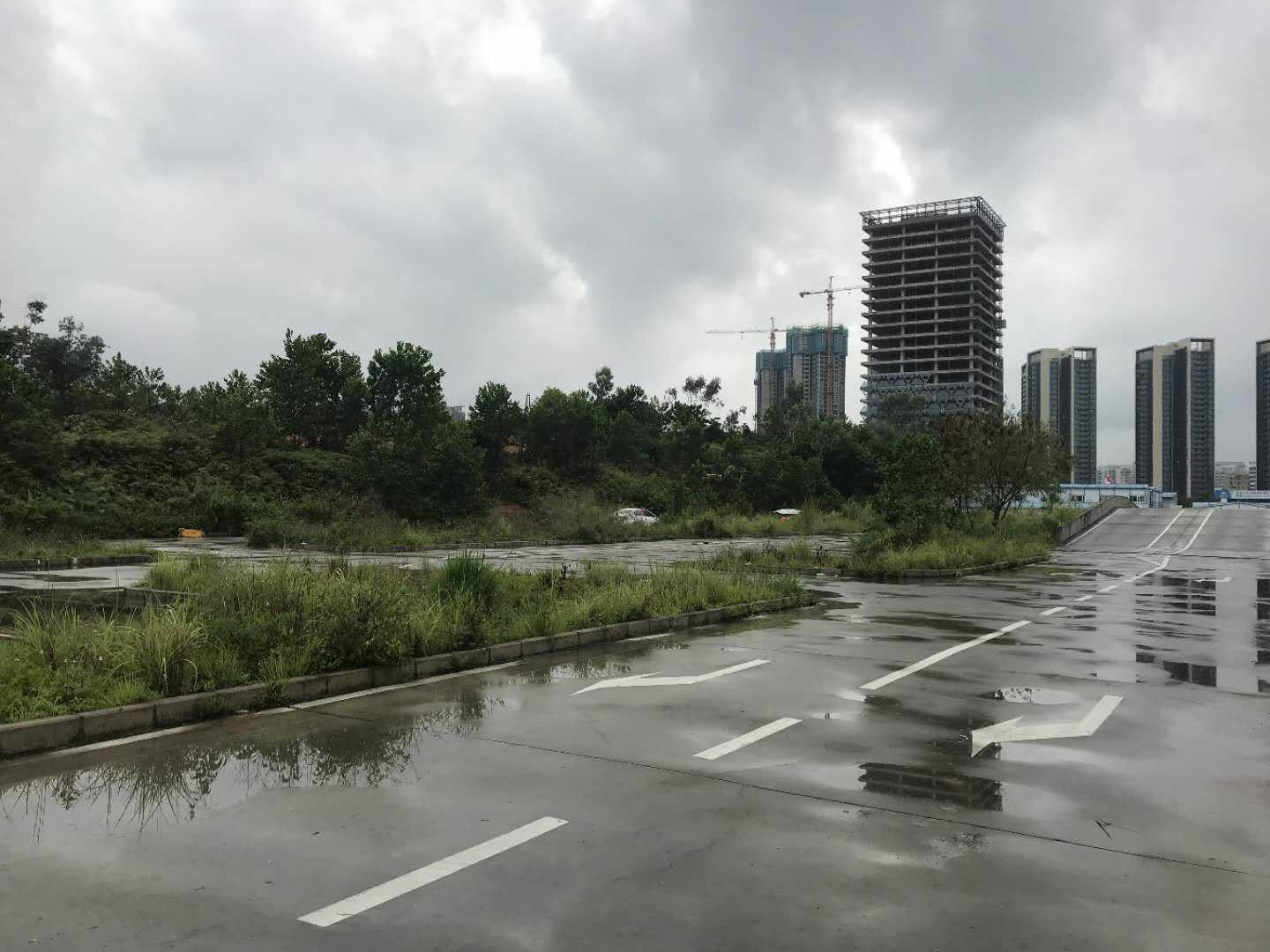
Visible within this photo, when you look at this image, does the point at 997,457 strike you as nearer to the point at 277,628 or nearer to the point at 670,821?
the point at 277,628

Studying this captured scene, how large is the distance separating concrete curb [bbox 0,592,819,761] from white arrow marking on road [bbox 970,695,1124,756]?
530cm

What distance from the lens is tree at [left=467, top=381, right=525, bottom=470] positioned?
76750 mm

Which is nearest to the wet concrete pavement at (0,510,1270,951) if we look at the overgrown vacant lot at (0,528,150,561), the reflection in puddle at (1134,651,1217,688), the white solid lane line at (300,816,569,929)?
the white solid lane line at (300,816,569,929)

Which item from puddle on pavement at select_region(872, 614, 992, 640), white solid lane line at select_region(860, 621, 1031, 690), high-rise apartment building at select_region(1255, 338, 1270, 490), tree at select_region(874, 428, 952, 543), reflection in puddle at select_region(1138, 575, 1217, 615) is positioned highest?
high-rise apartment building at select_region(1255, 338, 1270, 490)

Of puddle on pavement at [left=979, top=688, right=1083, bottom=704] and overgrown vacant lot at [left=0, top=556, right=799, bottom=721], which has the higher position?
overgrown vacant lot at [left=0, top=556, right=799, bottom=721]

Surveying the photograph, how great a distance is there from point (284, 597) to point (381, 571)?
2393mm

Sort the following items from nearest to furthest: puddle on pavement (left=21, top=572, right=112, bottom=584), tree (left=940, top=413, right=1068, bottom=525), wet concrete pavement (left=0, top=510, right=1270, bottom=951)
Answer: wet concrete pavement (left=0, top=510, right=1270, bottom=951)
puddle on pavement (left=21, top=572, right=112, bottom=584)
tree (left=940, top=413, right=1068, bottom=525)

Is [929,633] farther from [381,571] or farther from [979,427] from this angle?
[979,427]

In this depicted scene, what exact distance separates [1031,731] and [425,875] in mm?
5249

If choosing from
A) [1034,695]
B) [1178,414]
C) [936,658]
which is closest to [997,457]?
[936,658]

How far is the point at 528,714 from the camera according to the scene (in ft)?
26.8

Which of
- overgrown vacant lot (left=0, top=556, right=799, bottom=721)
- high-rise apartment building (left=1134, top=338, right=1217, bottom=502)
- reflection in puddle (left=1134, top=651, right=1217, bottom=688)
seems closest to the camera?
overgrown vacant lot (left=0, top=556, right=799, bottom=721)

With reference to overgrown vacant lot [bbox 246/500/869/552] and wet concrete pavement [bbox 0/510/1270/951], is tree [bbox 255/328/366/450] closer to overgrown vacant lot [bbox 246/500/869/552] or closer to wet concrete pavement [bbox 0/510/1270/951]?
overgrown vacant lot [bbox 246/500/869/552]

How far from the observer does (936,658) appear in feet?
37.7
